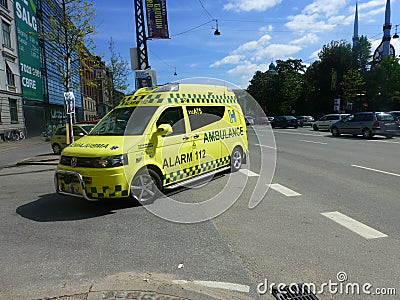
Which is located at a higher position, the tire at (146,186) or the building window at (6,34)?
the building window at (6,34)

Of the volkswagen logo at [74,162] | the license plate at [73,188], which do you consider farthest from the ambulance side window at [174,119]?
the license plate at [73,188]

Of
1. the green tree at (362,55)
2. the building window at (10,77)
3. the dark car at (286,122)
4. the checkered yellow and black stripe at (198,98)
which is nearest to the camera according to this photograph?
the checkered yellow and black stripe at (198,98)

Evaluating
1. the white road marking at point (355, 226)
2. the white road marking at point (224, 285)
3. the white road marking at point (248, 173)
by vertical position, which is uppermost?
the white road marking at point (248, 173)

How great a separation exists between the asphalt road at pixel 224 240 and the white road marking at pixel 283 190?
0.07 feet

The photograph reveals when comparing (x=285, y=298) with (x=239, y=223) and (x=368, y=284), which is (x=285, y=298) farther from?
(x=239, y=223)

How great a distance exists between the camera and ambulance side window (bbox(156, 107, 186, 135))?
21.0ft

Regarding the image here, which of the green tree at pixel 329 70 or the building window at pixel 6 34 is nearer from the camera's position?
the building window at pixel 6 34

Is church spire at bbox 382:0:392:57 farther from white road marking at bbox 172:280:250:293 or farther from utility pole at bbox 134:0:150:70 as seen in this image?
white road marking at bbox 172:280:250:293

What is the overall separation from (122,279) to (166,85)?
4548mm

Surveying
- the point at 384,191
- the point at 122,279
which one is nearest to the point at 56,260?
the point at 122,279

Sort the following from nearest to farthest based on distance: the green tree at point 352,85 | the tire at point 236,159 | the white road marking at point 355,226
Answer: the white road marking at point 355,226 < the tire at point 236,159 < the green tree at point 352,85

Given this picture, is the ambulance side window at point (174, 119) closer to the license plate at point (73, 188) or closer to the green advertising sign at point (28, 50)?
the license plate at point (73, 188)

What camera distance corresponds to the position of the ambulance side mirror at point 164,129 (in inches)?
235

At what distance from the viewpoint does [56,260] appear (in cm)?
392
